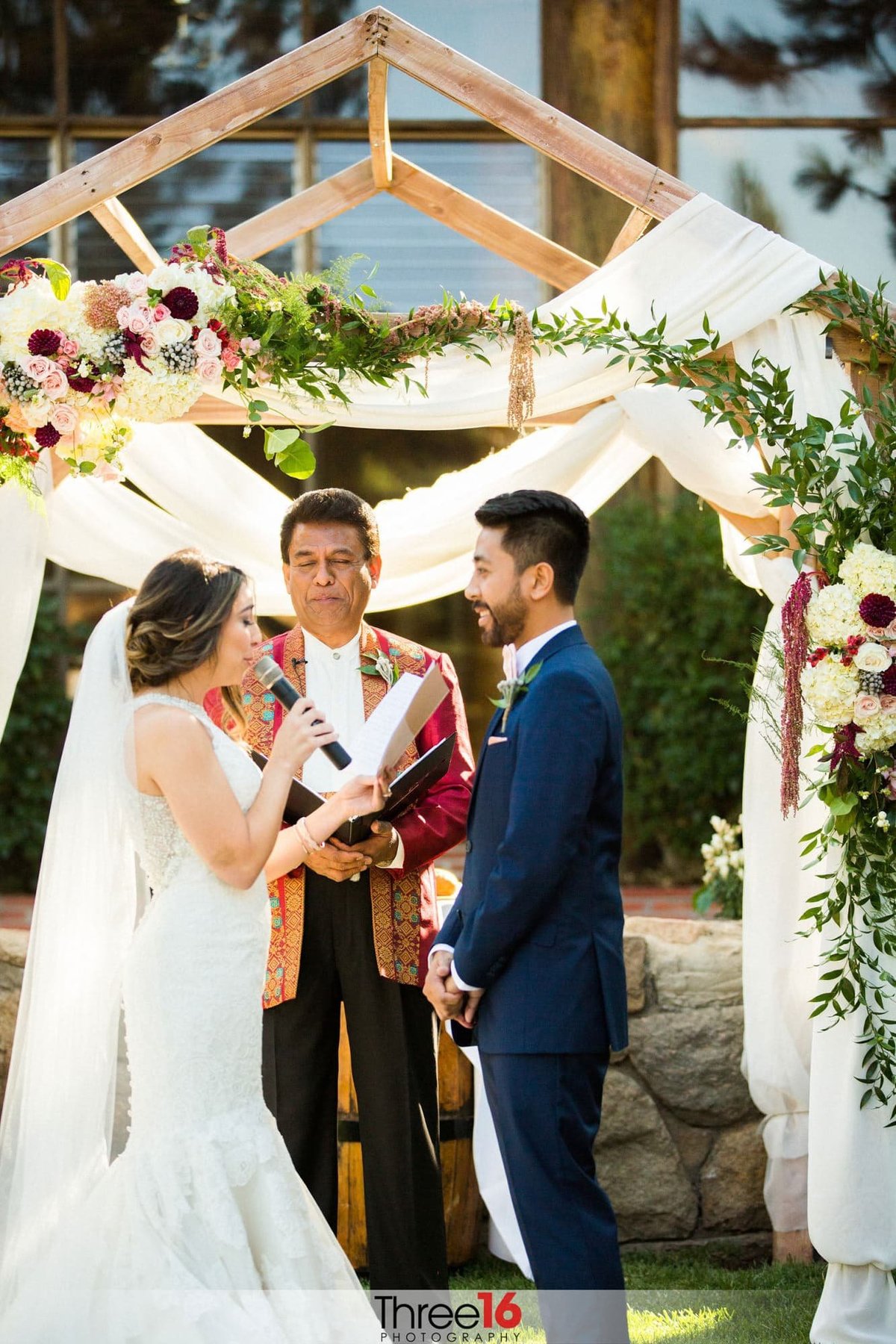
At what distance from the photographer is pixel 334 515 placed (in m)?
3.82

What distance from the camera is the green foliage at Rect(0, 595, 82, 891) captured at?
7656 mm

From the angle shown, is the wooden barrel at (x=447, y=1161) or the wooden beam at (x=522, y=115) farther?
the wooden barrel at (x=447, y=1161)

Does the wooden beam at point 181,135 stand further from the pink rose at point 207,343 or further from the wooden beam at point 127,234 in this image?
the pink rose at point 207,343

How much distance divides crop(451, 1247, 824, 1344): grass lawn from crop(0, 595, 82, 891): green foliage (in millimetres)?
4021

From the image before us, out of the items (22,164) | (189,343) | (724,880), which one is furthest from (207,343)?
(22,164)

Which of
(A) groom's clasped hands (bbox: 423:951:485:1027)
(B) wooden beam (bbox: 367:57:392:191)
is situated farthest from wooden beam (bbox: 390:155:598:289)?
(A) groom's clasped hands (bbox: 423:951:485:1027)

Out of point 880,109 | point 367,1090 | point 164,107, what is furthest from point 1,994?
point 880,109

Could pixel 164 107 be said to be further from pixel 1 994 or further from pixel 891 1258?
pixel 891 1258

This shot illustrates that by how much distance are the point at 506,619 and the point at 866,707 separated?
2.89ft

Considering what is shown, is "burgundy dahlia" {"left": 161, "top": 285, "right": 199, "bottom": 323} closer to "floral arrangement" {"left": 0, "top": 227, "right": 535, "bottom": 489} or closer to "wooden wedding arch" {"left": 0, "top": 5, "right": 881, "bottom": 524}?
"floral arrangement" {"left": 0, "top": 227, "right": 535, "bottom": 489}

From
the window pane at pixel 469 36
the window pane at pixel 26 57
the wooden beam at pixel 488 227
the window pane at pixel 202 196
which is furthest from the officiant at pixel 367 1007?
the window pane at pixel 26 57

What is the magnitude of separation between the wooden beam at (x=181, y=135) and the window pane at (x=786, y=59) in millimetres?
4703

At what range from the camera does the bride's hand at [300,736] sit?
10.3 feet

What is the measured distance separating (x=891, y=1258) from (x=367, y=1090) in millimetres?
1318
